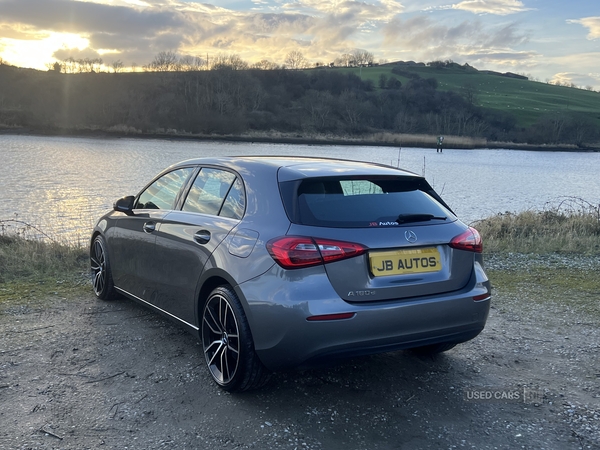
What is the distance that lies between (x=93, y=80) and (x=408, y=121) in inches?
1891

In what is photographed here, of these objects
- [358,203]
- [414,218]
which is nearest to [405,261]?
[414,218]

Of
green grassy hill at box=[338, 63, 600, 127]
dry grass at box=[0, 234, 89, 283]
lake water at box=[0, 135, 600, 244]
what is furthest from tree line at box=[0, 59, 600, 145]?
dry grass at box=[0, 234, 89, 283]

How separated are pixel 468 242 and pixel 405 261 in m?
0.58

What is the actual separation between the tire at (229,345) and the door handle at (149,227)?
106cm

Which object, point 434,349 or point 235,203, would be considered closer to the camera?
point 235,203

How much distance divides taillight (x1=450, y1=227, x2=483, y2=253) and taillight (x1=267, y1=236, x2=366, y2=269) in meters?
0.76

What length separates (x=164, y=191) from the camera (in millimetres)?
4832

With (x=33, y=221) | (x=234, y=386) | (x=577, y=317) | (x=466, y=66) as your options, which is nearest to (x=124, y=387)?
(x=234, y=386)

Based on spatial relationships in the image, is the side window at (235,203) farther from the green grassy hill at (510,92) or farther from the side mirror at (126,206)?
the green grassy hill at (510,92)

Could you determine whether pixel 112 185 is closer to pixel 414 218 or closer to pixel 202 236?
pixel 202 236

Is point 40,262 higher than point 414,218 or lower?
lower

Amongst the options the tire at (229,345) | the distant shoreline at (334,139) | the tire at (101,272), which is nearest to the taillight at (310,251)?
the tire at (229,345)

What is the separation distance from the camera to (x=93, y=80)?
82438 mm

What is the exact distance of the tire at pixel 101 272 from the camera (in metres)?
5.57
